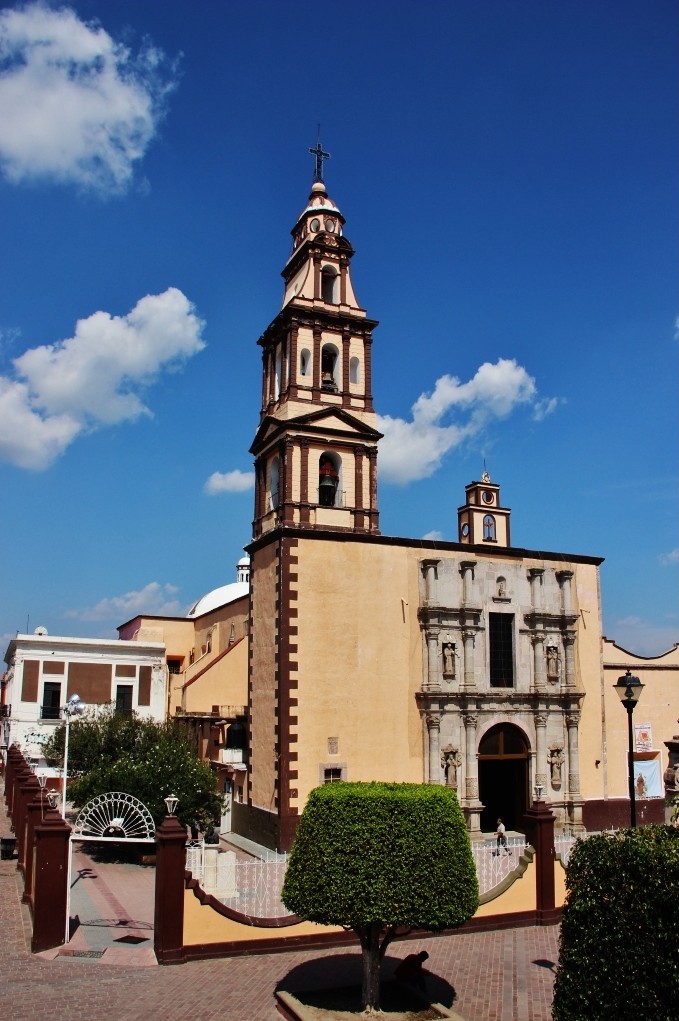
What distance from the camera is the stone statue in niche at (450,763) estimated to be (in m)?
26.4

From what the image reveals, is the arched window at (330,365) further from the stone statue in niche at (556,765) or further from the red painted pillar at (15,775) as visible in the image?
the red painted pillar at (15,775)

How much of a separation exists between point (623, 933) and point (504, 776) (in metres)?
20.7

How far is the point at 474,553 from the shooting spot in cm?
2858

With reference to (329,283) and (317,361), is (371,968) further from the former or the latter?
(329,283)

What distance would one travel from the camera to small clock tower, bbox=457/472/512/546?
97.7 feet

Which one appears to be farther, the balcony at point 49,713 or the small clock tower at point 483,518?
the balcony at point 49,713

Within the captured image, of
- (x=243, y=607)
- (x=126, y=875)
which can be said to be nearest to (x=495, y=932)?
(x=126, y=875)

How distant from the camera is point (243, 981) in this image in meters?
14.1

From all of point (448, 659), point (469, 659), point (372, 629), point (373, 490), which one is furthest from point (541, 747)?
point (373, 490)

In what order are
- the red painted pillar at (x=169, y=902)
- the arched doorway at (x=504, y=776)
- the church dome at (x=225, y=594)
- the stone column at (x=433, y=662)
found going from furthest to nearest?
the church dome at (x=225, y=594), the arched doorway at (x=504, y=776), the stone column at (x=433, y=662), the red painted pillar at (x=169, y=902)

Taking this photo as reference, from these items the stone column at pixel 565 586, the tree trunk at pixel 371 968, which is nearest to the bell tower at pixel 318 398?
the stone column at pixel 565 586

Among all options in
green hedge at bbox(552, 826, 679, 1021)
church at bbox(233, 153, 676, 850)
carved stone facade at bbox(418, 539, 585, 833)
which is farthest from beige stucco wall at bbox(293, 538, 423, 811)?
green hedge at bbox(552, 826, 679, 1021)

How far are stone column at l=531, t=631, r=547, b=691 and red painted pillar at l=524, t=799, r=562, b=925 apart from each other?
10.1 metres

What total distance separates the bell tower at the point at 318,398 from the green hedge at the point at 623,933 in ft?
60.9
